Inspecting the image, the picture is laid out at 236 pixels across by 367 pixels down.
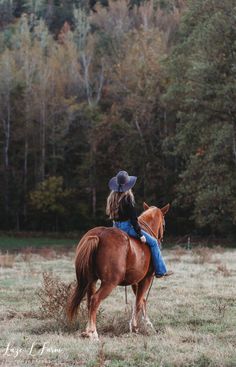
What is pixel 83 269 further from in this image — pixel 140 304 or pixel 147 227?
pixel 147 227

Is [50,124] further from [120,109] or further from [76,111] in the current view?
[120,109]

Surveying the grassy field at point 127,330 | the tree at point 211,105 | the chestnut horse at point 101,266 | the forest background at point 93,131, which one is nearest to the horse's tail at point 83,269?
the chestnut horse at point 101,266

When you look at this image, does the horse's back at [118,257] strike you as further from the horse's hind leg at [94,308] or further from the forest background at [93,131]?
the forest background at [93,131]

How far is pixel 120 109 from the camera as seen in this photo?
5188 centimetres

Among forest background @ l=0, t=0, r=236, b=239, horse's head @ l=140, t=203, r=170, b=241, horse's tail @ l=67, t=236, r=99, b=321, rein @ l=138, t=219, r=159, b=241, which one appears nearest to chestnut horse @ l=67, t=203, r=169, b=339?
horse's tail @ l=67, t=236, r=99, b=321

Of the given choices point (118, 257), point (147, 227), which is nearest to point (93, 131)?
point (147, 227)

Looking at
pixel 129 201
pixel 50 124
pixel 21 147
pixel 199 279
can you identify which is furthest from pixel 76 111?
pixel 129 201

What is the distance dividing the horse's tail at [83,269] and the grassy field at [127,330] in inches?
16.1

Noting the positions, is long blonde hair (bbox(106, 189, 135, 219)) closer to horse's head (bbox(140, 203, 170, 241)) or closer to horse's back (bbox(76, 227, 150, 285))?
horse's back (bbox(76, 227, 150, 285))

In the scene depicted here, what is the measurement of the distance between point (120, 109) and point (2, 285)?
1534 inches

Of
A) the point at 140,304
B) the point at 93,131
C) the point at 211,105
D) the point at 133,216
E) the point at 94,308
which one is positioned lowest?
the point at 140,304

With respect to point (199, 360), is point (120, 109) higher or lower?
higher

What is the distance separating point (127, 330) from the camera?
884cm

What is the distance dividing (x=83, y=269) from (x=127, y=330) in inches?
48.7
